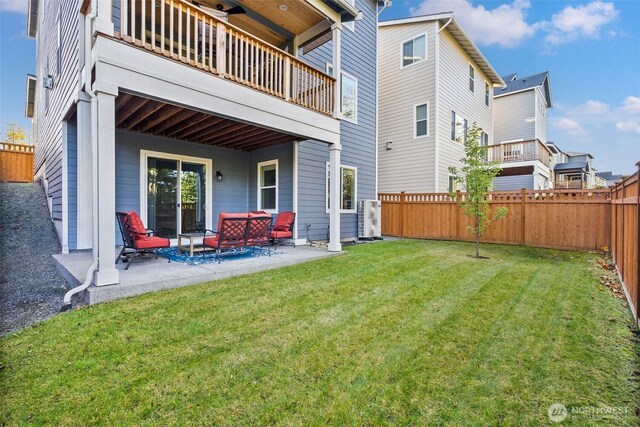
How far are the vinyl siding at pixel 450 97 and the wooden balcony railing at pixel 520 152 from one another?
7.32ft

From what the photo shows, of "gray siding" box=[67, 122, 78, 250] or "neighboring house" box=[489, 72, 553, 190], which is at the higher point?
"neighboring house" box=[489, 72, 553, 190]

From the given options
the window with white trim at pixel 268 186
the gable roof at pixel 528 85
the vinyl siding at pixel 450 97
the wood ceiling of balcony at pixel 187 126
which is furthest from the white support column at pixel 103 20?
the gable roof at pixel 528 85

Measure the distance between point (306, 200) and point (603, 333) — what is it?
656cm

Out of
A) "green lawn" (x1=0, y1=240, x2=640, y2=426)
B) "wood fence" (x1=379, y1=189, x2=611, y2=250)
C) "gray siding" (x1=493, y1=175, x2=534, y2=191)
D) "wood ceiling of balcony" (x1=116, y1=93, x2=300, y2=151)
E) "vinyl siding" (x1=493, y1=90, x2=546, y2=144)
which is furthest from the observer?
"vinyl siding" (x1=493, y1=90, x2=546, y2=144)

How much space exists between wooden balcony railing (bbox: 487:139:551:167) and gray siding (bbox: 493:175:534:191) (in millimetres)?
1249

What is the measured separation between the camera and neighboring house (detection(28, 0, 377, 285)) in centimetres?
394

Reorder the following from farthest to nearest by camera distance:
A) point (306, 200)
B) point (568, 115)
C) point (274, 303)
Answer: point (568, 115), point (306, 200), point (274, 303)

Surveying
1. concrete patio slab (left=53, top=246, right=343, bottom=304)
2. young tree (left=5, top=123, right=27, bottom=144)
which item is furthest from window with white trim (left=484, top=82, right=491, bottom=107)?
young tree (left=5, top=123, right=27, bottom=144)

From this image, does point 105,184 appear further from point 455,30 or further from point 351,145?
point 455,30

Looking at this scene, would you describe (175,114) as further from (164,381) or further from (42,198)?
(42,198)

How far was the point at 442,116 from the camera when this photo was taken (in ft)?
40.0

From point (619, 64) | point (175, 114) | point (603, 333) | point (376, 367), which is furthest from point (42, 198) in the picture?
point (619, 64)

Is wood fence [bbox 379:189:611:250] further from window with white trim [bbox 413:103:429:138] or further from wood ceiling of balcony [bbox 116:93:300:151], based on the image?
wood ceiling of balcony [bbox 116:93:300:151]

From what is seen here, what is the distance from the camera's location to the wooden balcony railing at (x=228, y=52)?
162 inches
